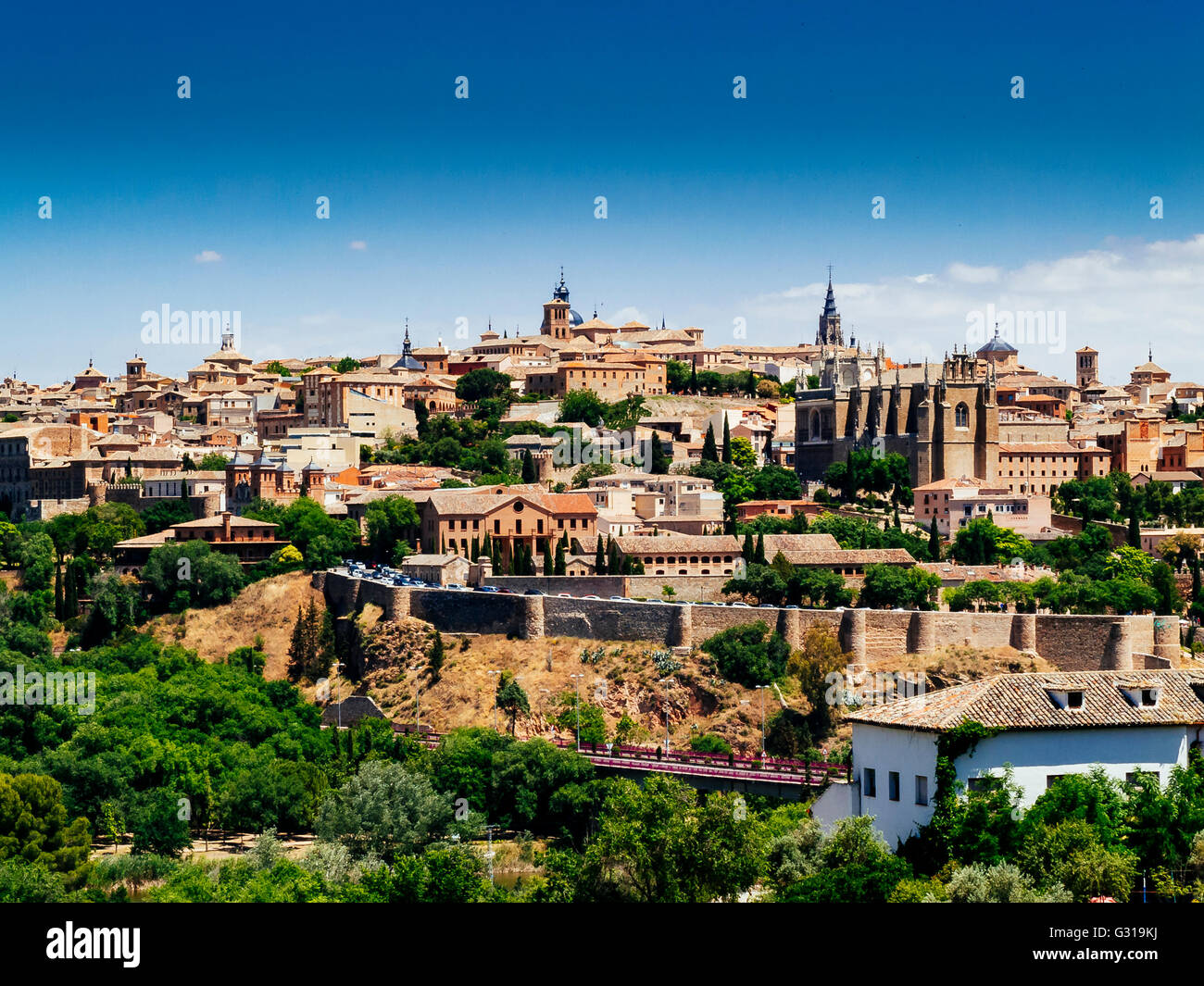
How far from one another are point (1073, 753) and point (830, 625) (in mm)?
32756

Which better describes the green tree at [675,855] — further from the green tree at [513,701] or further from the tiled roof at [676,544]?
the tiled roof at [676,544]

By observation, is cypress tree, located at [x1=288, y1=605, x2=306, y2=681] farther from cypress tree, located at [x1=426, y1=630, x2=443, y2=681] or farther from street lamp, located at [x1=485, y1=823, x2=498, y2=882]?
street lamp, located at [x1=485, y1=823, x2=498, y2=882]

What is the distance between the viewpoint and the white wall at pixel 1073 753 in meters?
23.0

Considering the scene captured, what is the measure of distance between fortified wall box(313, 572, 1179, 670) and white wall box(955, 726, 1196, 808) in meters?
25.9

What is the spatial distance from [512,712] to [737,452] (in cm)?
3522

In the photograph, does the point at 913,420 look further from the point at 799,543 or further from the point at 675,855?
the point at 675,855

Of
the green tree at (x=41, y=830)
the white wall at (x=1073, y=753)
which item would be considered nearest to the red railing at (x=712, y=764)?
the green tree at (x=41, y=830)

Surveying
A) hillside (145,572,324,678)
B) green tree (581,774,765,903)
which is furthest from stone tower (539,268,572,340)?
green tree (581,774,765,903)

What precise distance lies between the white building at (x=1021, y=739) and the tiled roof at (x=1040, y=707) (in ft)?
0.06

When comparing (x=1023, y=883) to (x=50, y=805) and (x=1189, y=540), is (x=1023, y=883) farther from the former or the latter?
(x=1189, y=540)

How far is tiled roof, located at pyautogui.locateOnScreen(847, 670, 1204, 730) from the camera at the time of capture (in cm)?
2344

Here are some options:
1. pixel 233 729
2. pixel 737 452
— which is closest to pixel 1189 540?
pixel 737 452

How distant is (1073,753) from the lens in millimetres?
23609

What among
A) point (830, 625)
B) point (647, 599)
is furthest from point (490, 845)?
point (647, 599)
